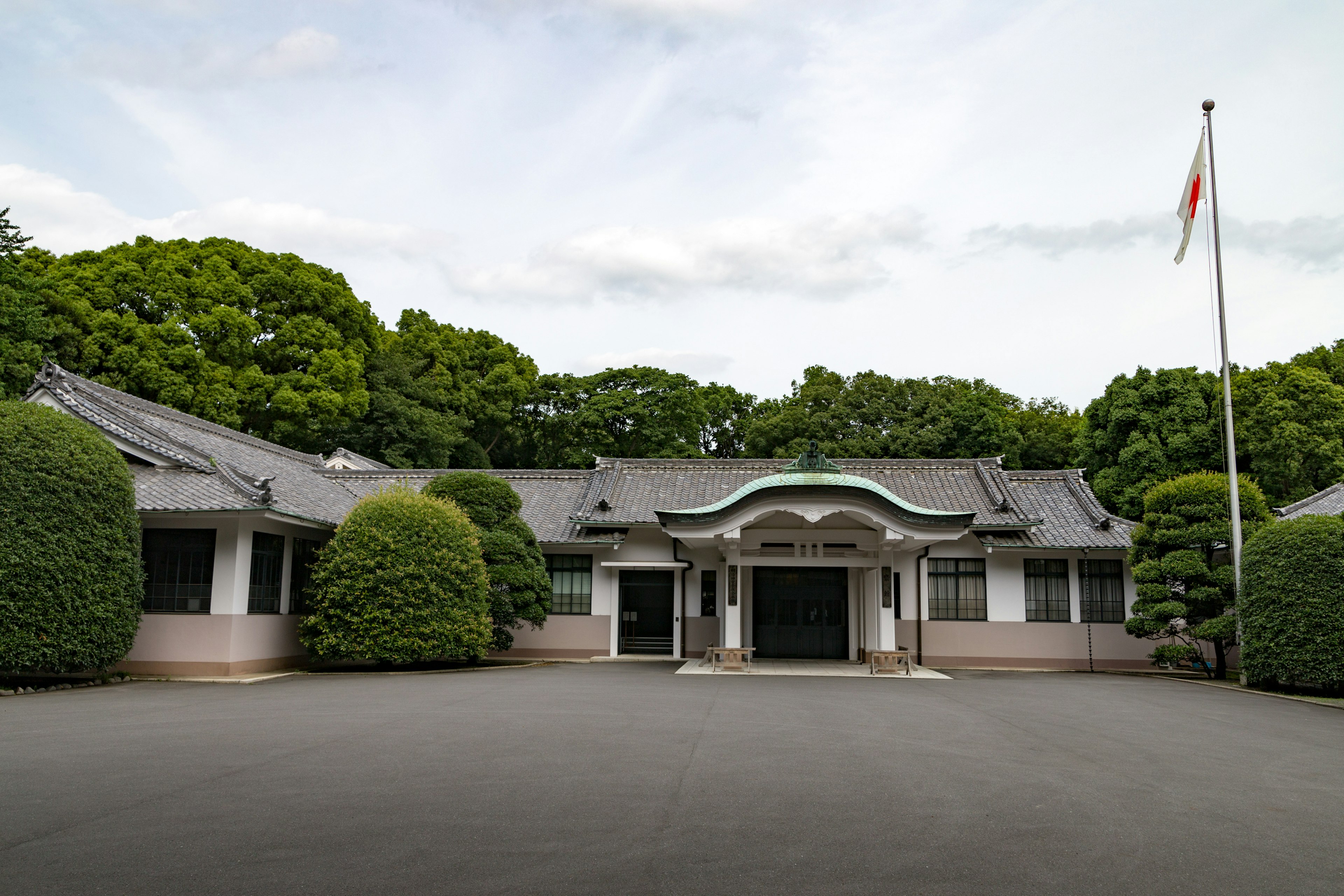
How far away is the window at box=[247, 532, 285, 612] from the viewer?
1652 cm

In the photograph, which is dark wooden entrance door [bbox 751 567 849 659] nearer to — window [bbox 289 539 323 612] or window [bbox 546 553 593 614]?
window [bbox 546 553 593 614]

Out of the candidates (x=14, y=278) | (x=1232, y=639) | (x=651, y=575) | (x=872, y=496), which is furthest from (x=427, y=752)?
(x=14, y=278)

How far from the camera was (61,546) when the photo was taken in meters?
13.2

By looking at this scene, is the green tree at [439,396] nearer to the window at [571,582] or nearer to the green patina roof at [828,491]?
the window at [571,582]

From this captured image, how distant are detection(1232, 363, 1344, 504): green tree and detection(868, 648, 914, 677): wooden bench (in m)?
21.2

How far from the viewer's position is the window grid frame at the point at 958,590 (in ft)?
67.7

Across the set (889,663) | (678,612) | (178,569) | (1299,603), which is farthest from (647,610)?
(1299,603)

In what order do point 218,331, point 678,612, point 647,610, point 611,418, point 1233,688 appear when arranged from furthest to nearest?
point 611,418, point 218,331, point 647,610, point 678,612, point 1233,688

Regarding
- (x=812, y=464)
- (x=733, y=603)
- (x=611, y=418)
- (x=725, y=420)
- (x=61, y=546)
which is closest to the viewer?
(x=61, y=546)

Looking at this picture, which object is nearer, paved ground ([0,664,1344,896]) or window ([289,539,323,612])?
paved ground ([0,664,1344,896])

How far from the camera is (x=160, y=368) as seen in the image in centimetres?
2781

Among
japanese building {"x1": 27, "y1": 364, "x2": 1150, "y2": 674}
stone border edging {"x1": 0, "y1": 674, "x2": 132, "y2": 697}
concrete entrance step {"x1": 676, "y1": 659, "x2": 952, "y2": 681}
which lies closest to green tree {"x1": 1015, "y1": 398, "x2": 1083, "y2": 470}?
japanese building {"x1": 27, "y1": 364, "x2": 1150, "y2": 674}

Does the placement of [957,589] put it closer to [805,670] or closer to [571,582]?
[805,670]

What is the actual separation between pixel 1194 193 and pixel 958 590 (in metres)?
9.29
